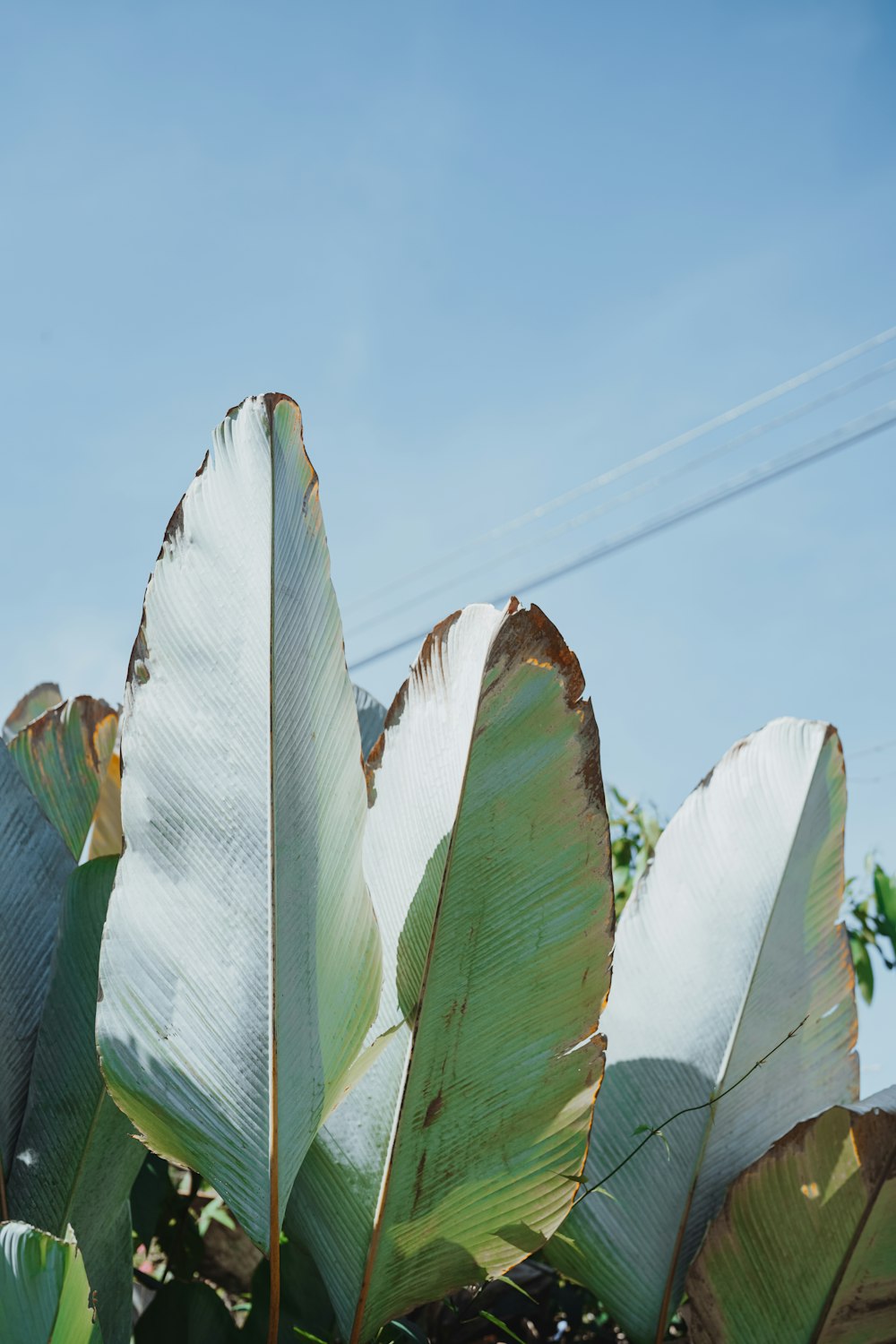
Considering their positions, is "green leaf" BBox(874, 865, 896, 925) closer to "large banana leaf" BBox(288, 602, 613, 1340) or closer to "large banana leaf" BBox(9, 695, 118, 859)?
"large banana leaf" BBox(288, 602, 613, 1340)

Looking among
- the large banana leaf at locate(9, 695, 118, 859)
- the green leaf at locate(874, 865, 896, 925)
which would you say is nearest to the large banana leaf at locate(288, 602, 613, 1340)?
the large banana leaf at locate(9, 695, 118, 859)

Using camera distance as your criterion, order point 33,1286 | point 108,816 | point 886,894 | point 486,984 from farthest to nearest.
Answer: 1. point 886,894
2. point 108,816
3. point 486,984
4. point 33,1286

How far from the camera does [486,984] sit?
1.73 ft

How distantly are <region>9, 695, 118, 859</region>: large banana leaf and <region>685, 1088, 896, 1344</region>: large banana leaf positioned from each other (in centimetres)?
48

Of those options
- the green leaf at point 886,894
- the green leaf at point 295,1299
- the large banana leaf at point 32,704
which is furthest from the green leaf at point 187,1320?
the green leaf at point 886,894

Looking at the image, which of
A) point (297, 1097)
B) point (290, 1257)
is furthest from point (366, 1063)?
point (290, 1257)

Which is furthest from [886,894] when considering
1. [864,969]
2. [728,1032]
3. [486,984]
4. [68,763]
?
[68,763]

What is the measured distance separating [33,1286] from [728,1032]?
0.42m

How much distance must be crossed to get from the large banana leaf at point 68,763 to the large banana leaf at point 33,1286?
35cm

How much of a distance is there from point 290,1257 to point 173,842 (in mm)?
337

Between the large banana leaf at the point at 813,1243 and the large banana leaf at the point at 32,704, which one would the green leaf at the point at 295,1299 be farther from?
the large banana leaf at the point at 32,704

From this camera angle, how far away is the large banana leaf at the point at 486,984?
515 millimetres

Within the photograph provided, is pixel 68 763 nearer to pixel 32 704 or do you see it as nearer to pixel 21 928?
pixel 21 928

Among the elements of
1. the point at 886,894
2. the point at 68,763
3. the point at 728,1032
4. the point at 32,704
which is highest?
the point at 32,704
